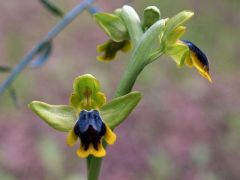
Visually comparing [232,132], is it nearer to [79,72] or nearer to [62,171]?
[62,171]

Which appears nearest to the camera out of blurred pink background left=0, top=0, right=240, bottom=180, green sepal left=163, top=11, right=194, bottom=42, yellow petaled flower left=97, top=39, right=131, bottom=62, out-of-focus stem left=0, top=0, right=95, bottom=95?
green sepal left=163, top=11, right=194, bottom=42

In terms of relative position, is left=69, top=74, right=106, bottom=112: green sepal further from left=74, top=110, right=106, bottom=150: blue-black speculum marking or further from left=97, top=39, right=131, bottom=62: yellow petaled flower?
left=97, top=39, right=131, bottom=62: yellow petaled flower

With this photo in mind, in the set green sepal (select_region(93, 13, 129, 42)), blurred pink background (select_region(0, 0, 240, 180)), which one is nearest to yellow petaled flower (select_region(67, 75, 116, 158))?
green sepal (select_region(93, 13, 129, 42))

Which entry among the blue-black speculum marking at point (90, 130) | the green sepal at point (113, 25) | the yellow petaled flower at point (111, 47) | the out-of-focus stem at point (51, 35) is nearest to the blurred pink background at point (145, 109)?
the out-of-focus stem at point (51, 35)

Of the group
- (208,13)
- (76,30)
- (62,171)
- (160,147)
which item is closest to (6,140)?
(62,171)

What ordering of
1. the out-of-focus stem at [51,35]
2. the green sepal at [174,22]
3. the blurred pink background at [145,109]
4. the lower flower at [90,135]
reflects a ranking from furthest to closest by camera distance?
the blurred pink background at [145,109]
the out-of-focus stem at [51,35]
the green sepal at [174,22]
the lower flower at [90,135]

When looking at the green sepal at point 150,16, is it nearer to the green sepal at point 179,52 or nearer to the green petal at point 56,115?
the green sepal at point 179,52
